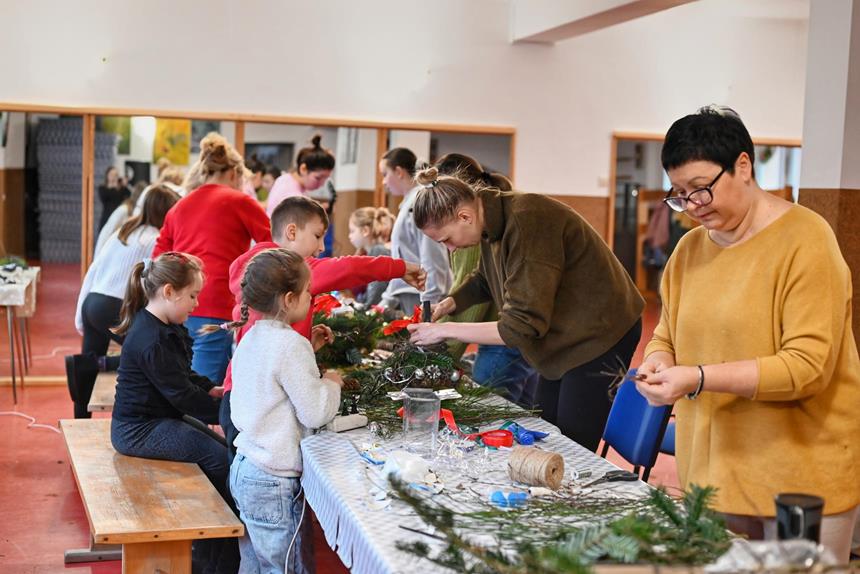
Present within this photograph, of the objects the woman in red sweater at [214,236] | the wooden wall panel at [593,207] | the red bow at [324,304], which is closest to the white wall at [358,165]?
the wooden wall panel at [593,207]

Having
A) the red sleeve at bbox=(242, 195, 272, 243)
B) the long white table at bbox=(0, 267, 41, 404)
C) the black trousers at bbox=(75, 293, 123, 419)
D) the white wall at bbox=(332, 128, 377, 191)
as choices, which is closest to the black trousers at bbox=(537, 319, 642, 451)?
the red sleeve at bbox=(242, 195, 272, 243)

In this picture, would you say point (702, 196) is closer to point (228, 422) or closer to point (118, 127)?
point (228, 422)

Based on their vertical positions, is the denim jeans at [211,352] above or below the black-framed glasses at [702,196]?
below

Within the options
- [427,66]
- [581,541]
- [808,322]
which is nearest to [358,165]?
[427,66]

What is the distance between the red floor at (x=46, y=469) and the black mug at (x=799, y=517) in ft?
8.90

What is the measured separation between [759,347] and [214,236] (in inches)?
132

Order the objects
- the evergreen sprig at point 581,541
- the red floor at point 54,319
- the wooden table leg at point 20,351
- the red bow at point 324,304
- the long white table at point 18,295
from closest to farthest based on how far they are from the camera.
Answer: the evergreen sprig at point 581,541, the red bow at point 324,304, the long white table at point 18,295, the wooden table leg at point 20,351, the red floor at point 54,319

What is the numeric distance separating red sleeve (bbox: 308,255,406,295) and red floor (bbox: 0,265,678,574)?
1.12 m

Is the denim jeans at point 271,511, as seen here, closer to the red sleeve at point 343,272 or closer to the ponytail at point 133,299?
the red sleeve at point 343,272

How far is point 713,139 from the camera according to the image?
7.15 ft

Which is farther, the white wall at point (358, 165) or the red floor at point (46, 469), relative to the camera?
the white wall at point (358, 165)

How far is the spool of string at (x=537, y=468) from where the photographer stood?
8.10 ft

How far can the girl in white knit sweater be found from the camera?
3.04m

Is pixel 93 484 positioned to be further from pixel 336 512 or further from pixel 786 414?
pixel 786 414
